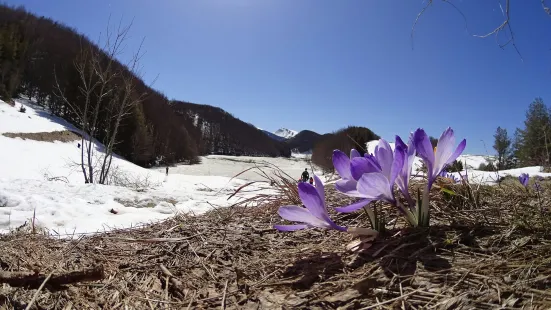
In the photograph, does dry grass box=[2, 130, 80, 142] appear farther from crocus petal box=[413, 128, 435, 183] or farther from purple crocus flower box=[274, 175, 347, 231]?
crocus petal box=[413, 128, 435, 183]

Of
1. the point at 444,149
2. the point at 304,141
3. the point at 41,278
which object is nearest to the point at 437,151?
the point at 444,149

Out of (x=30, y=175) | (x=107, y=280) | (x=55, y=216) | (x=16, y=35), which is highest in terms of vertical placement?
(x=16, y=35)

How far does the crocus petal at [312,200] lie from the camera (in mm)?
884

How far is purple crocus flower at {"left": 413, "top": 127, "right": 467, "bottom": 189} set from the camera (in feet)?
3.04

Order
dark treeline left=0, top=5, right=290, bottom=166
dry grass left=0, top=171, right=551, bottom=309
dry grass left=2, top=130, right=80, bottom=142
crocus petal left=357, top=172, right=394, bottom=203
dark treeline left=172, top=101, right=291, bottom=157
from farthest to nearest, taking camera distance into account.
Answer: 1. dark treeline left=172, top=101, right=291, bottom=157
2. dark treeline left=0, top=5, right=290, bottom=166
3. dry grass left=2, top=130, right=80, bottom=142
4. crocus petal left=357, top=172, right=394, bottom=203
5. dry grass left=0, top=171, right=551, bottom=309

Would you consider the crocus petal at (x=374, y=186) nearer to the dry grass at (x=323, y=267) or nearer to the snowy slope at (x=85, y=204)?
the dry grass at (x=323, y=267)

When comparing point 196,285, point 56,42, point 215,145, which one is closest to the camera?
point 196,285

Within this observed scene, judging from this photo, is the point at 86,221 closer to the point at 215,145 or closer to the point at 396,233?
the point at 396,233

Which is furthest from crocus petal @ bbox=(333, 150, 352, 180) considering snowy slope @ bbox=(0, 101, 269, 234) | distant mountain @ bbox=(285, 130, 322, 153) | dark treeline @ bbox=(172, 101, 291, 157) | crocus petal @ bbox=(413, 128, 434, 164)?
distant mountain @ bbox=(285, 130, 322, 153)

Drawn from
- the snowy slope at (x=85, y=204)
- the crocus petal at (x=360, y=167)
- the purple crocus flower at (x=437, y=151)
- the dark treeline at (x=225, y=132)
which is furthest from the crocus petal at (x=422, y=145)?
the dark treeline at (x=225, y=132)

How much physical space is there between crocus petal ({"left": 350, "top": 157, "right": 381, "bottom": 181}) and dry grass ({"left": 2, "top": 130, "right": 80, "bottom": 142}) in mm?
22719

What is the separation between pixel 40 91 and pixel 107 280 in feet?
154

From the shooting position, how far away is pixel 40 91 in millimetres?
37719

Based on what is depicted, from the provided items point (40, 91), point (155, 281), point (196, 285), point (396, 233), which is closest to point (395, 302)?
point (396, 233)
